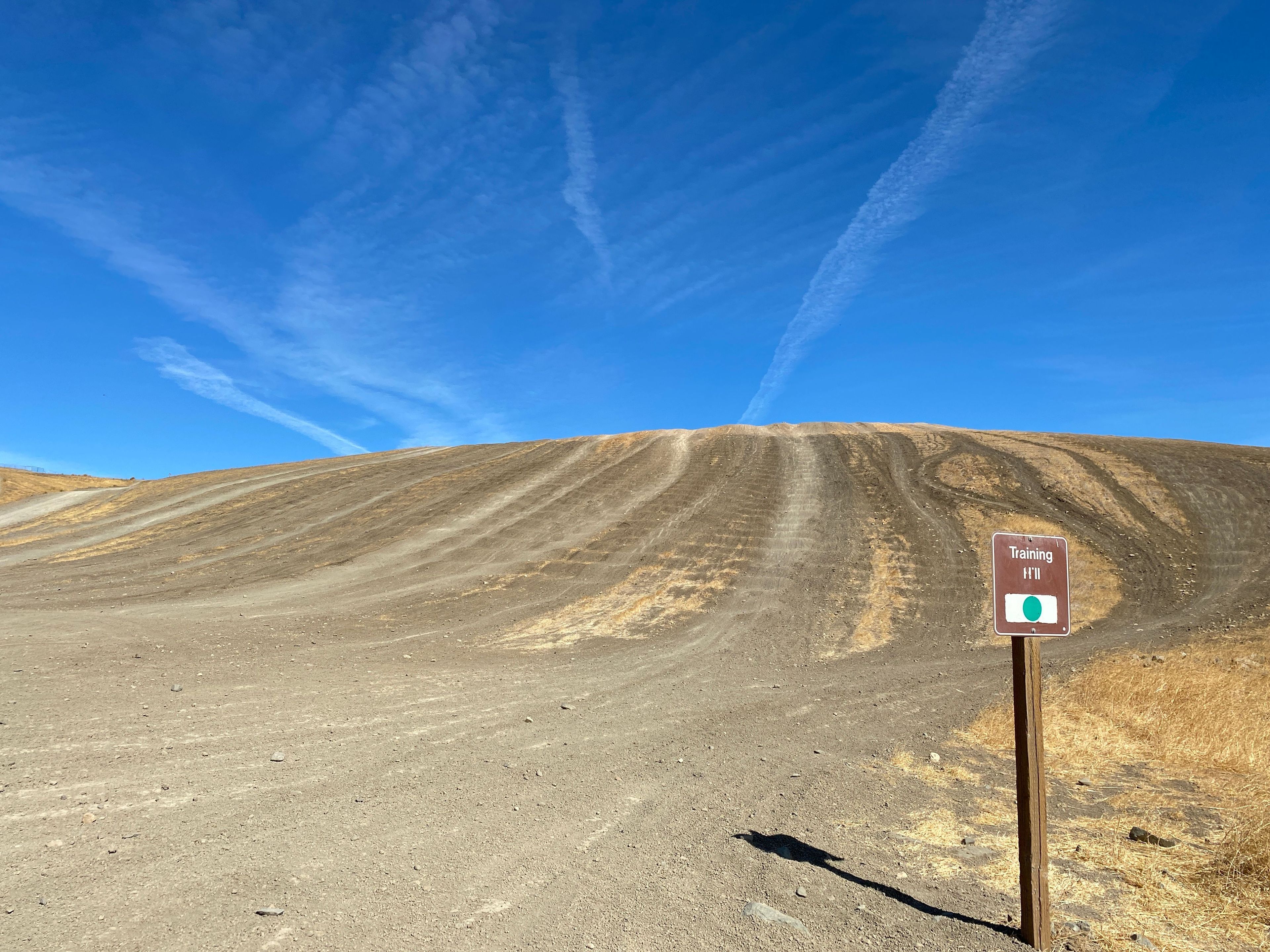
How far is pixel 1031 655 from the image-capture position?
4574 millimetres

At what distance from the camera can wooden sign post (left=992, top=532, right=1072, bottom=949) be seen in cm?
432

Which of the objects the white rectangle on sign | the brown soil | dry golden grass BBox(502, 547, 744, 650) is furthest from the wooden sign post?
the brown soil

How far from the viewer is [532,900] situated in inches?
185

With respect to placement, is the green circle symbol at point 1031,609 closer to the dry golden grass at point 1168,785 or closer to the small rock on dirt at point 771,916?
the dry golden grass at point 1168,785

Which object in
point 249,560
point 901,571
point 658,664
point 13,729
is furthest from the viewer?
point 249,560

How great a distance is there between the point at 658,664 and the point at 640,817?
279 inches

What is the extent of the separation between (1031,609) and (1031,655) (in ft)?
1.11

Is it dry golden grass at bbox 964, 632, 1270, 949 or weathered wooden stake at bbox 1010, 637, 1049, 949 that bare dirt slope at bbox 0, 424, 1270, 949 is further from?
dry golden grass at bbox 964, 632, 1270, 949

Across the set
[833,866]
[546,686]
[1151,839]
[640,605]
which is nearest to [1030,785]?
[833,866]

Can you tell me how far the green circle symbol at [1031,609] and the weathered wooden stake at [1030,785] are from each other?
0.15 metres

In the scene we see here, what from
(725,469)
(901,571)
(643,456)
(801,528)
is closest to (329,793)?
(901,571)

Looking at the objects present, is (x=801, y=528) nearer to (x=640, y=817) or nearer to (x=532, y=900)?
(x=640, y=817)

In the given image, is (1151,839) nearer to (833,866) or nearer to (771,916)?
(833,866)

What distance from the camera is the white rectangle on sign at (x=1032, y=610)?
440 centimetres
